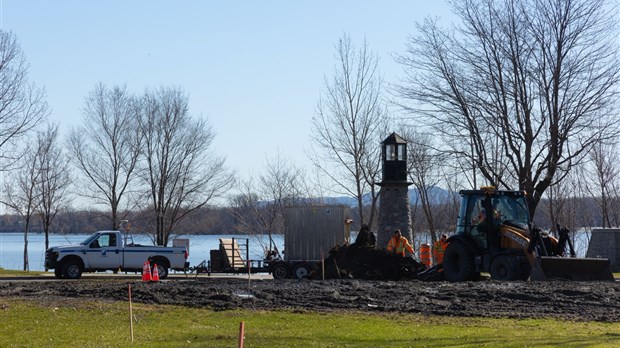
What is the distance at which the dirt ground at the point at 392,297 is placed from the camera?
18.9 meters

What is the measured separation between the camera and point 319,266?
3369cm

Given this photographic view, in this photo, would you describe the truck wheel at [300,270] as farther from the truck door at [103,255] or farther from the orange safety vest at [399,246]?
the truck door at [103,255]

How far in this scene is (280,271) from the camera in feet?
120

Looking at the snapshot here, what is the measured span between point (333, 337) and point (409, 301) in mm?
5766

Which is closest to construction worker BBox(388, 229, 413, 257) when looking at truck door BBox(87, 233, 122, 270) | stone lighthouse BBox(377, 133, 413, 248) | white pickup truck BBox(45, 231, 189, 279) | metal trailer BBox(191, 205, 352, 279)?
stone lighthouse BBox(377, 133, 413, 248)

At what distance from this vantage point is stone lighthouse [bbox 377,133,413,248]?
36344 millimetres

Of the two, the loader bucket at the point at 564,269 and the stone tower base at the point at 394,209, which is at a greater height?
the stone tower base at the point at 394,209

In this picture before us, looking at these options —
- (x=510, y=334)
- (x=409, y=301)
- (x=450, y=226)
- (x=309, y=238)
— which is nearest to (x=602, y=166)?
(x=450, y=226)

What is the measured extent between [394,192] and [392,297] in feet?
50.3

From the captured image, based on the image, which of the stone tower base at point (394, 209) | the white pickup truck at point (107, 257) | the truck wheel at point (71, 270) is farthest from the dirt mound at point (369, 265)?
the truck wheel at point (71, 270)

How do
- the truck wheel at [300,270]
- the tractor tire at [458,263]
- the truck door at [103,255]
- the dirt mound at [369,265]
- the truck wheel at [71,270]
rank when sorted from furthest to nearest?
the truck wheel at [300,270], the truck door at [103,255], the truck wheel at [71,270], the dirt mound at [369,265], the tractor tire at [458,263]

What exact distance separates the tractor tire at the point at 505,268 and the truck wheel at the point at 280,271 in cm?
1078

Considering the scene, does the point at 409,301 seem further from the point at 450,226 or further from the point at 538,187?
the point at 450,226

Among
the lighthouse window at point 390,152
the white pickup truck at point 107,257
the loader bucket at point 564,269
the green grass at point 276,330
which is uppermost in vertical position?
the lighthouse window at point 390,152
